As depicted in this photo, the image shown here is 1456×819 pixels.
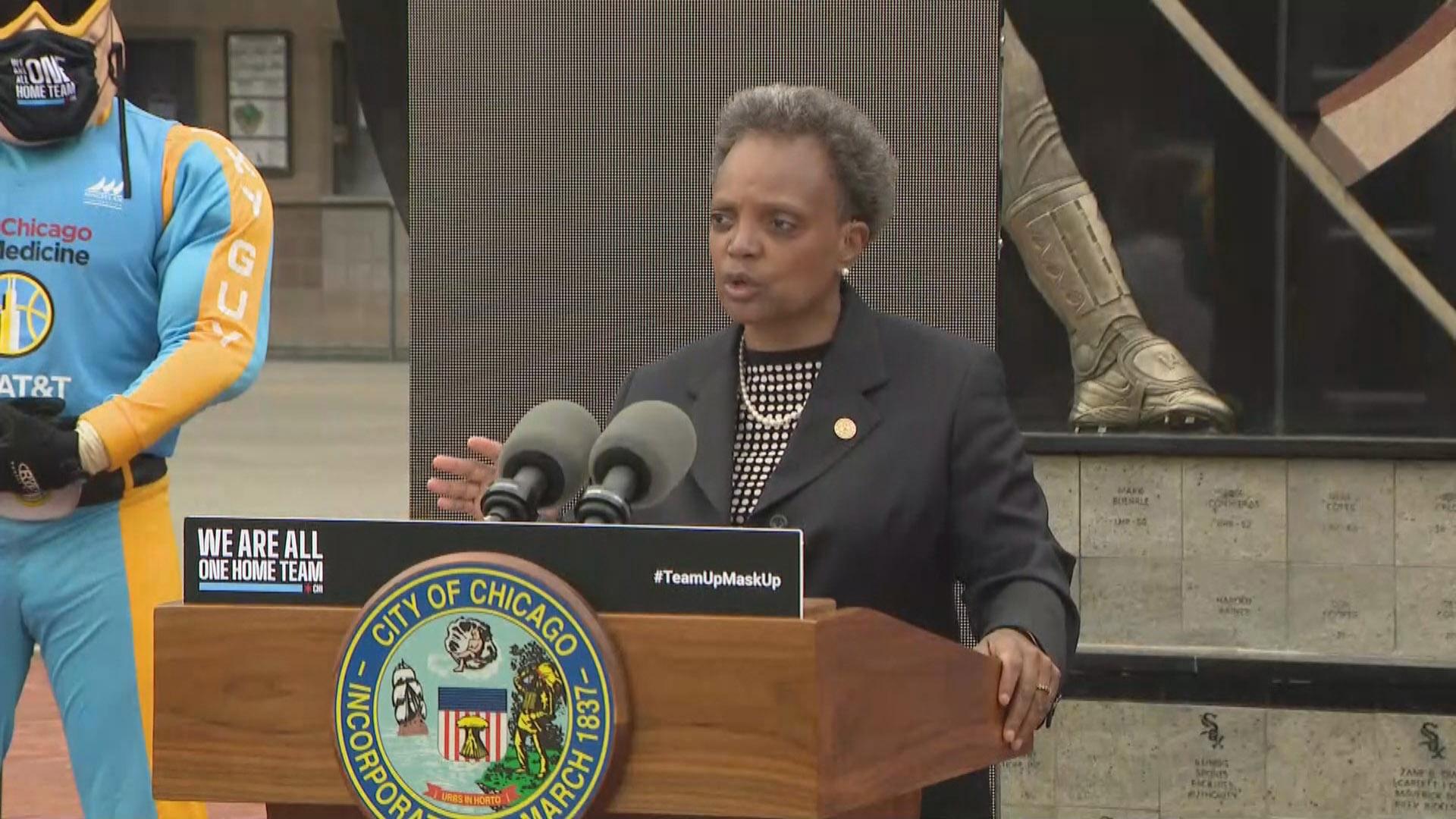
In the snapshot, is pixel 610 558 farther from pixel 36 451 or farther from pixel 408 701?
pixel 36 451

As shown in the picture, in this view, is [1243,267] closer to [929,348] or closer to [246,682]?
[929,348]

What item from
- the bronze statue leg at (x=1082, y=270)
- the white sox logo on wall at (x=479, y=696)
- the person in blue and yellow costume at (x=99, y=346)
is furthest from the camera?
the bronze statue leg at (x=1082, y=270)

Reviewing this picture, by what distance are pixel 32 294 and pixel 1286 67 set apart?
3036 millimetres

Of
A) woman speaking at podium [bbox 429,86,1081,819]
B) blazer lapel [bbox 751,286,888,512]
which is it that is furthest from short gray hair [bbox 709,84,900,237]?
blazer lapel [bbox 751,286,888,512]

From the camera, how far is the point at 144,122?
411 centimetres

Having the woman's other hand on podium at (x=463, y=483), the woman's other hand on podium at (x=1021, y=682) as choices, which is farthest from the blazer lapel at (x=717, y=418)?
the woman's other hand on podium at (x=1021, y=682)

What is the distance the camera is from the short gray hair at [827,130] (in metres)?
2.70

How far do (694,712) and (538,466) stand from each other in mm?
347

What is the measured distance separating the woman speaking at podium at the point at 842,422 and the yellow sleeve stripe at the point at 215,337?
1.24 m

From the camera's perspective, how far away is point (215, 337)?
3990mm

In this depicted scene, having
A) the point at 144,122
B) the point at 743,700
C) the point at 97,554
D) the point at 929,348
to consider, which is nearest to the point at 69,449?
the point at 97,554

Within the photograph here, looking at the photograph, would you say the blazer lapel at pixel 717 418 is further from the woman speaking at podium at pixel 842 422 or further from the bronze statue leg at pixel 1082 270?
the bronze statue leg at pixel 1082 270

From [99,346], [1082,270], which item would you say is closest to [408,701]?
[99,346]

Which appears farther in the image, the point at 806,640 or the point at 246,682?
the point at 246,682
